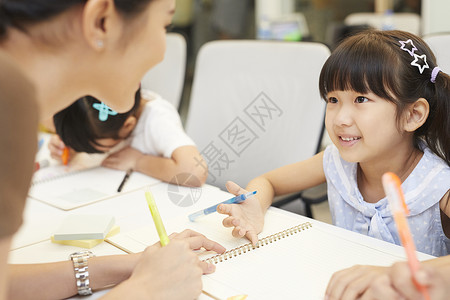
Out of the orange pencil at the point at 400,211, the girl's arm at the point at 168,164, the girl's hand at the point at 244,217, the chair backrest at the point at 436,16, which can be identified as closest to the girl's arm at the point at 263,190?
the girl's hand at the point at 244,217

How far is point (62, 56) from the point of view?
2.28 ft

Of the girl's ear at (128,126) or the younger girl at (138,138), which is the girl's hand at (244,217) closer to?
the younger girl at (138,138)

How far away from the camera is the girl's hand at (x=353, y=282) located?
718 millimetres

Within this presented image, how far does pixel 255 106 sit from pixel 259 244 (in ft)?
2.81

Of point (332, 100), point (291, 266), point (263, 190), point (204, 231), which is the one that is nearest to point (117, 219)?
point (204, 231)

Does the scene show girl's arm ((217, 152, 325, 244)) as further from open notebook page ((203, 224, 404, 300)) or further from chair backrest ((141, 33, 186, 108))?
chair backrest ((141, 33, 186, 108))

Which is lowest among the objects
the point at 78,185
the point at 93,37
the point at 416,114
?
the point at 78,185

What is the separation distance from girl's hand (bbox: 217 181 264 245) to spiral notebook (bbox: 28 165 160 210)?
40 centimetres

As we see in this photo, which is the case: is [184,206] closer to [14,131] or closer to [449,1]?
[14,131]

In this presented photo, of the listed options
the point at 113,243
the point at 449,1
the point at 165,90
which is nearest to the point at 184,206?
the point at 113,243

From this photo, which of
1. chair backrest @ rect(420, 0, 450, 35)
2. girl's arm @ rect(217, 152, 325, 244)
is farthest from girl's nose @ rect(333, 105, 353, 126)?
chair backrest @ rect(420, 0, 450, 35)

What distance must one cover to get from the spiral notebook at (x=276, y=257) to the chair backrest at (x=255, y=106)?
22.5 inches

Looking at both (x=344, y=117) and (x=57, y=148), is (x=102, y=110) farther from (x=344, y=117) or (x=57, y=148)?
(x=344, y=117)

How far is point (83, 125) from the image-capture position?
4.84 ft
